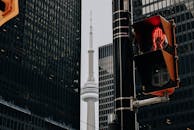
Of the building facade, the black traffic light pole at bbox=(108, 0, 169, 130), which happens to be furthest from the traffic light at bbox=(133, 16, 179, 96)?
the building facade

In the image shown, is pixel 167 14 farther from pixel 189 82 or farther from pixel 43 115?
pixel 43 115

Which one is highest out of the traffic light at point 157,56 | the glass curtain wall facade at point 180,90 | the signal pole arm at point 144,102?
the glass curtain wall facade at point 180,90

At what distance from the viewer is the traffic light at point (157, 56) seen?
8688 mm

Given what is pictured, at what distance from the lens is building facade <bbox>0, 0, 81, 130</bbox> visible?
155738mm

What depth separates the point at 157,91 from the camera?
8938 mm

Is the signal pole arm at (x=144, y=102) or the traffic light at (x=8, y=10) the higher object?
the traffic light at (x=8, y=10)

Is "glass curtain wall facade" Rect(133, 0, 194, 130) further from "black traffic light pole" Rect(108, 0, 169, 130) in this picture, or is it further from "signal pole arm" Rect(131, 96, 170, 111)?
"signal pole arm" Rect(131, 96, 170, 111)

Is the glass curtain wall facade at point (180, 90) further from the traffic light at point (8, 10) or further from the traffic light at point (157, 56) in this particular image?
the traffic light at point (8, 10)

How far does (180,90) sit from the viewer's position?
14662cm

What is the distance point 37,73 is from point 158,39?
166264 millimetres

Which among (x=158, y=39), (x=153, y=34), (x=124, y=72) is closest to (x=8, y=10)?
(x=158, y=39)

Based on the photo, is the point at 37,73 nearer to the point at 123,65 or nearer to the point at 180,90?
the point at 180,90

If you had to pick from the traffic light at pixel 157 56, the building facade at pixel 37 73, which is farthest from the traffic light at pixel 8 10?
the building facade at pixel 37 73

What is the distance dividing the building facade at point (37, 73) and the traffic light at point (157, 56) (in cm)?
13980
